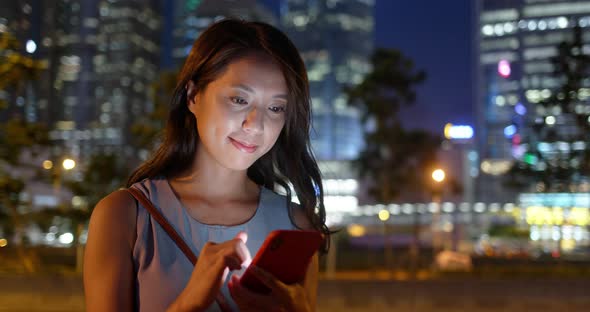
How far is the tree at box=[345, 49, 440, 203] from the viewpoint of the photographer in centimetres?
2738

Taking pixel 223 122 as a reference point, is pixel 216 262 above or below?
Answer: below

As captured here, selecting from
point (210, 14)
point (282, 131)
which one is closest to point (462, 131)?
point (210, 14)

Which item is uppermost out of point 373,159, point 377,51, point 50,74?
point 377,51

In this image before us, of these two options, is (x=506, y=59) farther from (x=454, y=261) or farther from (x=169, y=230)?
(x=169, y=230)

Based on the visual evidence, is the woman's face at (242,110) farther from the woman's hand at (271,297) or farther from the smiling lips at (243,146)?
the woman's hand at (271,297)

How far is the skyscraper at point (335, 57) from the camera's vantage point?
126m

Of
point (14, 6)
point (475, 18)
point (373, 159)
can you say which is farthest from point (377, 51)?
point (475, 18)

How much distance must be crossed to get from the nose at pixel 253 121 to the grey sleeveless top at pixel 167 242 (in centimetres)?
25

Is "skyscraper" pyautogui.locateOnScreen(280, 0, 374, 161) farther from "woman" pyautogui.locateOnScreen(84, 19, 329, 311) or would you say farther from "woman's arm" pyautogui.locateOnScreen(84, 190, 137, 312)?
"woman's arm" pyautogui.locateOnScreen(84, 190, 137, 312)

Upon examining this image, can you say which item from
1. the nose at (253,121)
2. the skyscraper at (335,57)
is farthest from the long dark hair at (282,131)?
the skyscraper at (335,57)

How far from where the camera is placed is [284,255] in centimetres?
136

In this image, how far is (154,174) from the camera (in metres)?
1.86

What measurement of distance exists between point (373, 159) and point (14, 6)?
22.9m

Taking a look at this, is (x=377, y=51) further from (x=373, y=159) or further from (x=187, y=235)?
(x=187, y=235)
